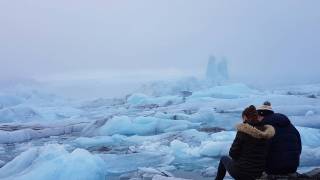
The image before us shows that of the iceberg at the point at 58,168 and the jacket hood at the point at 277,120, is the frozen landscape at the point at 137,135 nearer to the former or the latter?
the iceberg at the point at 58,168

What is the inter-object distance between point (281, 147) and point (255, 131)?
0.44 meters

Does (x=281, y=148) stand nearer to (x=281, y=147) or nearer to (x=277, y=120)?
(x=281, y=147)

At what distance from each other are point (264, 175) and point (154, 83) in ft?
73.5

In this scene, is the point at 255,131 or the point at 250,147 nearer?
the point at 255,131

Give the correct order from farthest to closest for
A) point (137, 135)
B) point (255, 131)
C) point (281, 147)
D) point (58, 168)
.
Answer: point (137, 135), point (58, 168), point (281, 147), point (255, 131)

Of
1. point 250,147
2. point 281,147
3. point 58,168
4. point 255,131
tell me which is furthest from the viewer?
point 58,168

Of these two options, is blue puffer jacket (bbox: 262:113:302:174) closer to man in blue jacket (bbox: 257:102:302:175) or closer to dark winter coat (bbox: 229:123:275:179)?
man in blue jacket (bbox: 257:102:302:175)

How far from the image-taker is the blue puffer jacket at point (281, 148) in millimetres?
3707

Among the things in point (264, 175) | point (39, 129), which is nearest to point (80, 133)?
point (39, 129)

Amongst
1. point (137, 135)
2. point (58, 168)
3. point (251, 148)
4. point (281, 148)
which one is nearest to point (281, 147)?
point (281, 148)

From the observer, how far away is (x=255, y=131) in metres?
3.39

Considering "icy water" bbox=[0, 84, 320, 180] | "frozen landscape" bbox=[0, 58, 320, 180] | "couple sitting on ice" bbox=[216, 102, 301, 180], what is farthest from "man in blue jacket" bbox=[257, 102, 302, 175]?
"icy water" bbox=[0, 84, 320, 180]

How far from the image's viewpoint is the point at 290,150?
12.3 ft

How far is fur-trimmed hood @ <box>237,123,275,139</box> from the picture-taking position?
338 cm
